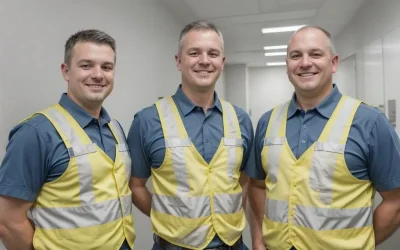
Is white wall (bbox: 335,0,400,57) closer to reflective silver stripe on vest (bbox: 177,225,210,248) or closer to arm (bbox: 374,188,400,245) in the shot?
arm (bbox: 374,188,400,245)

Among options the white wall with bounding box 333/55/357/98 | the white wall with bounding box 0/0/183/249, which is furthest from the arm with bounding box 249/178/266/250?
the white wall with bounding box 333/55/357/98

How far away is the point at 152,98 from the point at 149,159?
1.43 m

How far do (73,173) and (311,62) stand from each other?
1.07 m

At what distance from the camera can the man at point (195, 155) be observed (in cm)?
140

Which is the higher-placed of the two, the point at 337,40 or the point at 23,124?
the point at 337,40

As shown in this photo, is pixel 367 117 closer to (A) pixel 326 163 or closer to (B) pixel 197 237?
(A) pixel 326 163

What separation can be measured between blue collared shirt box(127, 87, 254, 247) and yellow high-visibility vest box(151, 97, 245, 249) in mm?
32

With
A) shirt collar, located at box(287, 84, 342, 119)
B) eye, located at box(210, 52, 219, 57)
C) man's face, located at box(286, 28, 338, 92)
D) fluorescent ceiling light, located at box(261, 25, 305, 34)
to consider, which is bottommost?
shirt collar, located at box(287, 84, 342, 119)

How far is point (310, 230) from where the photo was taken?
1.27 meters

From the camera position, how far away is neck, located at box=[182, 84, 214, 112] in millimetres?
1562

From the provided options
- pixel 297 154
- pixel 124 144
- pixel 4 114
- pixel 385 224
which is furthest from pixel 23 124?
pixel 385 224

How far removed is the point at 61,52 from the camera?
163cm

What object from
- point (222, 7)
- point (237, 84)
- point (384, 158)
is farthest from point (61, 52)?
point (237, 84)

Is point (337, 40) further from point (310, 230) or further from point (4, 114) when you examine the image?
point (4, 114)
